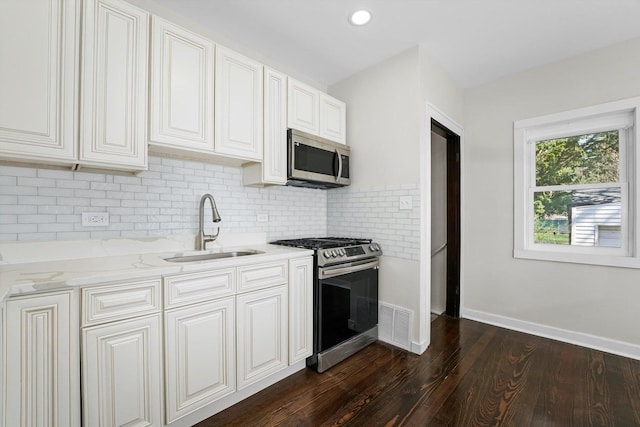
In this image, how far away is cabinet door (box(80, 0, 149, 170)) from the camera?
1.51m

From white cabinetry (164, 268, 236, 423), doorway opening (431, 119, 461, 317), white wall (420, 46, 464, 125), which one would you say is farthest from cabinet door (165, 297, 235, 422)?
doorway opening (431, 119, 461, 317)

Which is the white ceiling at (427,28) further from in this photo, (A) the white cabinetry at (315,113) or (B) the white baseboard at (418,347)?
(B) the white baseboard at (418,347)

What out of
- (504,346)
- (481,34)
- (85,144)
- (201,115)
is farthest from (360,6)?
(504,346)

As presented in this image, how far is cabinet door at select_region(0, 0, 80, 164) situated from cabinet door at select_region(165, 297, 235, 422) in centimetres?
108

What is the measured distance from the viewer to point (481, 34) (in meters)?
2.36

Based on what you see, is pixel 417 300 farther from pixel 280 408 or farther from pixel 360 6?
pixel 360 6

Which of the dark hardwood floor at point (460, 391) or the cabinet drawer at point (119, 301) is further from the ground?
the cabinet drawer at point (119, 301)

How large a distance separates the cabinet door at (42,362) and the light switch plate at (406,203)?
93.1 inches

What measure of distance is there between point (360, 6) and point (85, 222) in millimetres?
2401

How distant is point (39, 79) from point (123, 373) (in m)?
1.51

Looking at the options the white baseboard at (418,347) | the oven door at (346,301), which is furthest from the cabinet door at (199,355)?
the white baseboard at (418,347)

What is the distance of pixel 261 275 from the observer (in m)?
1.93

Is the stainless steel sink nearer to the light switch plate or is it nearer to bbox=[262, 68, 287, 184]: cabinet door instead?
bbox=[262, 68, 287, 184]: cabinet door

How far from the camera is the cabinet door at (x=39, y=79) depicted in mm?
1313
